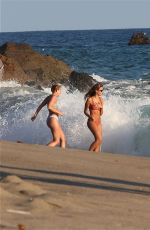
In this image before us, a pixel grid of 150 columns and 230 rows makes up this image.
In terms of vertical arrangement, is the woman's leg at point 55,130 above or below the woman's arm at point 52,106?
below

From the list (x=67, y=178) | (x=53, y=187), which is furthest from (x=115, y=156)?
(x=53, y=187)

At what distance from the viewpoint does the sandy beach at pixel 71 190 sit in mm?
5305

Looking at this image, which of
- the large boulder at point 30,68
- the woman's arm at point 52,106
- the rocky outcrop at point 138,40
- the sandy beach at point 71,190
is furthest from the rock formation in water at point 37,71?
the rocky outcrop at point 138,40

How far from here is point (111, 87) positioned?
1072 inches

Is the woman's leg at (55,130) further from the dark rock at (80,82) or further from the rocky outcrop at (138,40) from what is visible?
the rocky outcrop at (138,40)

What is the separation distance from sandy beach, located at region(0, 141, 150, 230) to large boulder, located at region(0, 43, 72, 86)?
14787 millimetres

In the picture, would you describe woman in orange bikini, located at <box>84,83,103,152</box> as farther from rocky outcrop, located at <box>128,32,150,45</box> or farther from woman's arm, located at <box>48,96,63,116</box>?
rocky outcrop, located at <box>128,32,150,45</box>

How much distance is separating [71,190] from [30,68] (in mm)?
20010

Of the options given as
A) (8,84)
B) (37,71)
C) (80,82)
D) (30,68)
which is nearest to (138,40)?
(30,68)

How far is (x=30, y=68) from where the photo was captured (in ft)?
86.9

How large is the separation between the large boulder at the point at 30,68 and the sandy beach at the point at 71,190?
48.5 feet

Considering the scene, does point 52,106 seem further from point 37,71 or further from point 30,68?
point 30,68

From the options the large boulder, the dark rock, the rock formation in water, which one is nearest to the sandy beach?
the dark rock

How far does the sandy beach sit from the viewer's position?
5.30 m
